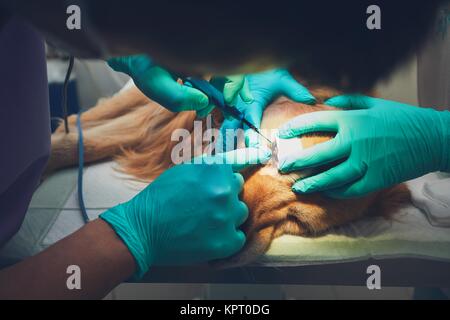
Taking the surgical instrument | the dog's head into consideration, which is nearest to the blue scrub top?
the surgical instrument

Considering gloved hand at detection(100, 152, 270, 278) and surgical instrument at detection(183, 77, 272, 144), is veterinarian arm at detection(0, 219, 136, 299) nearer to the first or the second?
gloved hand at detection(100, 152, 270, 278)

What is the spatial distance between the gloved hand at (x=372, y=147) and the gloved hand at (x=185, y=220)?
15 centimetres

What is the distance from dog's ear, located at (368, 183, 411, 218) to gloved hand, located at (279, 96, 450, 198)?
5 cm

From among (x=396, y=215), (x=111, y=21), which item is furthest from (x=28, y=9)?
(x=396, y=215)

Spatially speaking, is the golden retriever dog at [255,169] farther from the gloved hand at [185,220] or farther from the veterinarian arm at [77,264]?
the veterinarian arm at [77,264]

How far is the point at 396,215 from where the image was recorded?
0.99 metres

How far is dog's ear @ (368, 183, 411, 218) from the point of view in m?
0.99

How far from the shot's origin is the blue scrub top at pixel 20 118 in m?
0.82

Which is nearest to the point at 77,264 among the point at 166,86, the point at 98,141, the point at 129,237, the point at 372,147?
the point at 129,237

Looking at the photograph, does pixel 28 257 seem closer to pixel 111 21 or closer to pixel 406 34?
pixel 111 21

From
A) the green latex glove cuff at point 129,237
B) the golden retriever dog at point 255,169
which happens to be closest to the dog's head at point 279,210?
the golden retriever dog at point 255,169

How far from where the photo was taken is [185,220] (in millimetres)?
892

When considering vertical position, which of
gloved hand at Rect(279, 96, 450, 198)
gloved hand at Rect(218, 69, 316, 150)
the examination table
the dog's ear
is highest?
gloved hand at Rect(218, 69, 316, 150)
